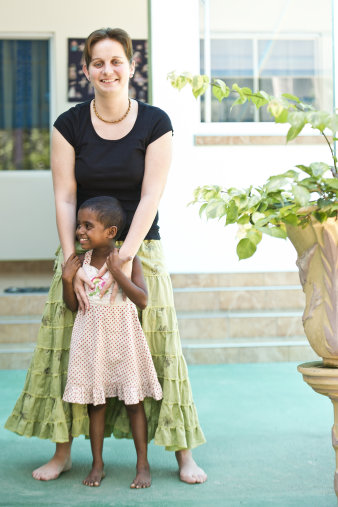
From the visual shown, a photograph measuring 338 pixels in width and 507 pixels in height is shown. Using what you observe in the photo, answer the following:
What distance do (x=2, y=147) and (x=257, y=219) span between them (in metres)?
5.90

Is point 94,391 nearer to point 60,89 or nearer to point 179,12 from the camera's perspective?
point 179,12

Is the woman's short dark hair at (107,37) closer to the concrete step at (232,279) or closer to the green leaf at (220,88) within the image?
the green leaf at (220,88)

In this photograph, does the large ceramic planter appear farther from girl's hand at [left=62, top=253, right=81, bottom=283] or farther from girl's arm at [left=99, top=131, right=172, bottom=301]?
girl's hand at [left=62, top=253, right=81, bottom=283]

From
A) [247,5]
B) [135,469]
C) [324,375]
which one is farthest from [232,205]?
[247,5]

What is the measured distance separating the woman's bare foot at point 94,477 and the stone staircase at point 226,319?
2.36m

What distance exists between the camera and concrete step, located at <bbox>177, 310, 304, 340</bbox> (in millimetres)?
5113

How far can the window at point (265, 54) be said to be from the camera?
6.50 metres

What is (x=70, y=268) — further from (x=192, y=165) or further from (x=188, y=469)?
(x=192, y=165)

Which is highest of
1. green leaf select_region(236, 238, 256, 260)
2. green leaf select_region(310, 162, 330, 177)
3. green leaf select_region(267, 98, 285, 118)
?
green leaf select_region(267, 98, 285, 118)

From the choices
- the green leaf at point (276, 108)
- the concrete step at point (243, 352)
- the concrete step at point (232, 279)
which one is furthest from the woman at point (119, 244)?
the concrete step at point (232, 279)

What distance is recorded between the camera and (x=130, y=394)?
242 cm

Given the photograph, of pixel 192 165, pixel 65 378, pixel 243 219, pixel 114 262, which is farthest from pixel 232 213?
pixel 192 165

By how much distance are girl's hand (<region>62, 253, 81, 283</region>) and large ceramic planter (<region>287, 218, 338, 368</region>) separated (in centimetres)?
82

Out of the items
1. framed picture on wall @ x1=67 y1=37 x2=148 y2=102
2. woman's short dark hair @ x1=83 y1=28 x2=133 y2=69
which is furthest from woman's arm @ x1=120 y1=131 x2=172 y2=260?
framed picture on wall @ x1=67 y1=37 x2=148 y2=102
